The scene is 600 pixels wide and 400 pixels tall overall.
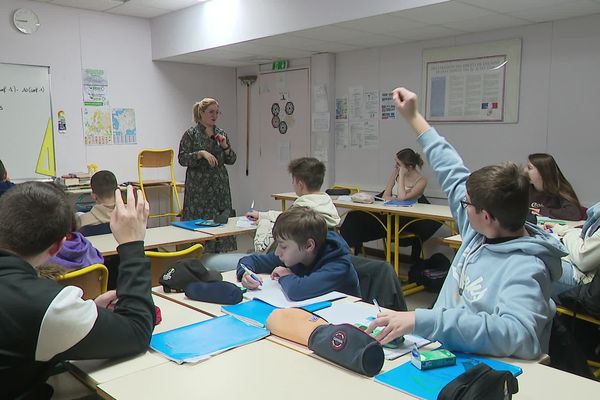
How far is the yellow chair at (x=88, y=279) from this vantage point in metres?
2.31

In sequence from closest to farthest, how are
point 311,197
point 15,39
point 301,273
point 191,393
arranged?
point 191,393
point 301,273
point 311,197
point 15,39

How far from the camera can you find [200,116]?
189 inches

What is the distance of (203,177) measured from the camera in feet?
16.1

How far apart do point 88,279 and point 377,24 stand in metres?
3.26

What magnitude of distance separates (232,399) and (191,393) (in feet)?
0.33

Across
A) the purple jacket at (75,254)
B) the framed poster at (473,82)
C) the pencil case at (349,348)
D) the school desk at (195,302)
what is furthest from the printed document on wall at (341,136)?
the pencil case at (349,348)

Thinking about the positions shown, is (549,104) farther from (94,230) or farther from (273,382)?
(273,382)

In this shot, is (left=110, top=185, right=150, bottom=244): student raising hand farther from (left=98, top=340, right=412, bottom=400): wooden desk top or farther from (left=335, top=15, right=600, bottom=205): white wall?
(left=335, top=15, right=600, bottom=205): white wall

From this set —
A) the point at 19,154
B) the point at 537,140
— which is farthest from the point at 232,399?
the point at 19,154

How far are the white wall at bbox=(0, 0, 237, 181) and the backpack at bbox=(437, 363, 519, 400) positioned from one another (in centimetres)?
568

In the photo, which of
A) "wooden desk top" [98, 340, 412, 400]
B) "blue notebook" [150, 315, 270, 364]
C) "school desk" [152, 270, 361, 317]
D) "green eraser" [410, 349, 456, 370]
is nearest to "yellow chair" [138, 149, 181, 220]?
"school desk" [152, 270, 361, 317]

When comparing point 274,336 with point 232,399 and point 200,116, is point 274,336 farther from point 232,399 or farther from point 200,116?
point 200,116

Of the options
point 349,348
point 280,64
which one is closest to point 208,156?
point 280,64

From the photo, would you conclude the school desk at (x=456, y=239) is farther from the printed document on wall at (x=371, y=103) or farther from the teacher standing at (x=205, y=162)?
the printed document on wall at (x=371, y=103)
